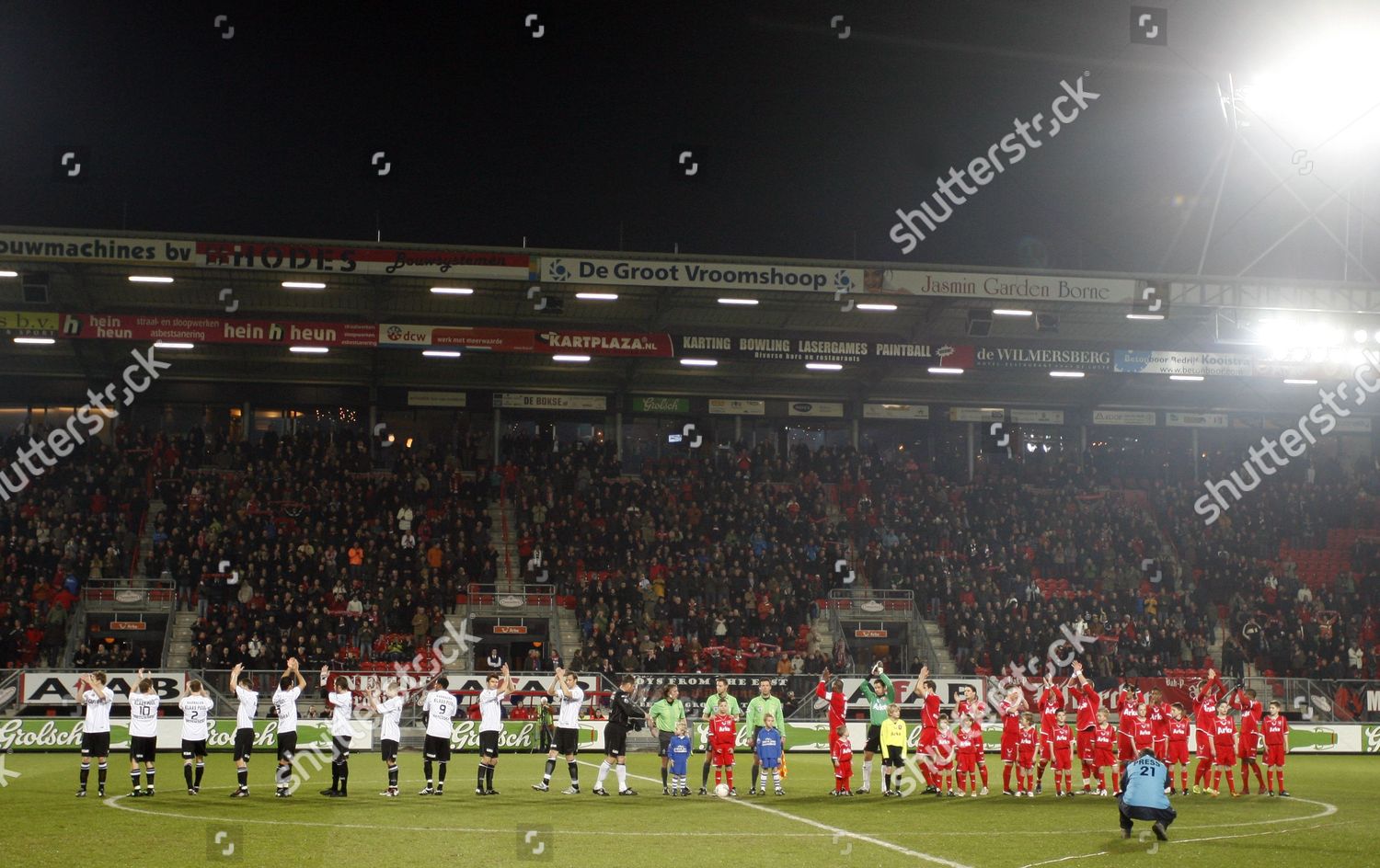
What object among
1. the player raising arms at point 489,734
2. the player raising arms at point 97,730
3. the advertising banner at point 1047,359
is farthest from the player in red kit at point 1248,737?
the player raising arms at point 97,730

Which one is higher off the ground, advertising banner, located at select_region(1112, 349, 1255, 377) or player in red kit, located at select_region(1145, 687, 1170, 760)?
advertising banner, located at select_region(1112, 349, 1255, 377)

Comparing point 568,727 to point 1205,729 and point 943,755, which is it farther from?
point 1205,729

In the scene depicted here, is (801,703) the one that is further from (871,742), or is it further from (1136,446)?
(1136,446)

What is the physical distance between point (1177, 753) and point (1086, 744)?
1894 millimetres

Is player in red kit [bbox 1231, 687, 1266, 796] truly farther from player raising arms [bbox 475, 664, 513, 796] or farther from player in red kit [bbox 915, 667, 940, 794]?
player raising arms [bbox 475, 664, 513, 796]

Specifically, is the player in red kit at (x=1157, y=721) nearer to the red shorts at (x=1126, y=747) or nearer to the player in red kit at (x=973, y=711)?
the red shorts at (x=1126, y=747)

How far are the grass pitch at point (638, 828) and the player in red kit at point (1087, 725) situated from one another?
1260mm

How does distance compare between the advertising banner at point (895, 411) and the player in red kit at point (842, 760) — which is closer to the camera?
the player in red kit at point (842, 760)

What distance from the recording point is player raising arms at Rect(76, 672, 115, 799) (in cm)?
2245

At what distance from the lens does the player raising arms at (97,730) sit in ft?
73.7

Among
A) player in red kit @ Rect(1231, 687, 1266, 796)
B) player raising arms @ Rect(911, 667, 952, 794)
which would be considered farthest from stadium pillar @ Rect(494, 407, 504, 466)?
player in red kit @ Rect(1231, 687, 1266, 796)

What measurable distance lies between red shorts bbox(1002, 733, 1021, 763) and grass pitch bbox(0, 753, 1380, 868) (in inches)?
35.6

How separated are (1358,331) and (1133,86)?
11.6 m

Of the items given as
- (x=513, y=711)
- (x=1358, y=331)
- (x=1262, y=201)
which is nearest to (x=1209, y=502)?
(x=1358, y=331)
